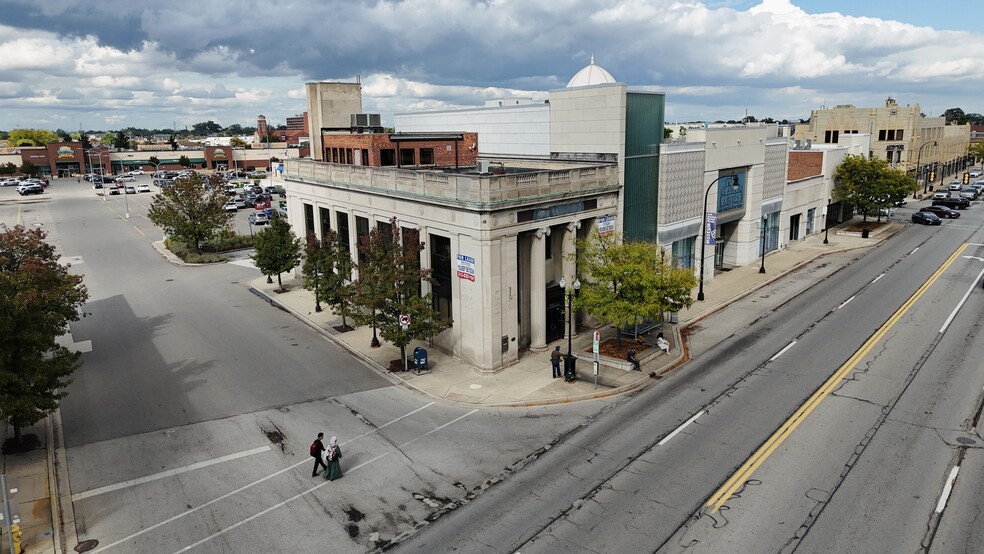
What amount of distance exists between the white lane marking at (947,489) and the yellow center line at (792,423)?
170 inches

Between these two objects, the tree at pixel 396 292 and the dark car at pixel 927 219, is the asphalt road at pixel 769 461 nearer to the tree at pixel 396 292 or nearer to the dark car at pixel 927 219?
the tree at pixel 396 292

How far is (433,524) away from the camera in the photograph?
16562 millimetres

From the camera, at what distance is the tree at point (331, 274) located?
30.4 meters

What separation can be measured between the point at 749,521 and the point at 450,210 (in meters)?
17.4

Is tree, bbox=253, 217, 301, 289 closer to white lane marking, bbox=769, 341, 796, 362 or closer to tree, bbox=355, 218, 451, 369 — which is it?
tree, bbox=355, 218, 451, 369

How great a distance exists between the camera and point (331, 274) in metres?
32.4

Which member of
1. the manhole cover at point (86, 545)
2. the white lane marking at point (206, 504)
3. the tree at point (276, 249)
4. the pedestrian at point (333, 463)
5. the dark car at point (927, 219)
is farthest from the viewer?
the dark car at point (927, 219)

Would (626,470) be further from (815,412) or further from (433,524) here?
(815,412)

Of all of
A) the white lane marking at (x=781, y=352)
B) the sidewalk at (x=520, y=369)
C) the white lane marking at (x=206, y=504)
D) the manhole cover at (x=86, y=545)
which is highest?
the white lane marking at (x=781, y=352)

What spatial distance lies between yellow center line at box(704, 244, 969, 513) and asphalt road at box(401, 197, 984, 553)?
6.2 inches

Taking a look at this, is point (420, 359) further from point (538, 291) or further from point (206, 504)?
point (206, 504)

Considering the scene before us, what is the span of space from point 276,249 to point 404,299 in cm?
1673

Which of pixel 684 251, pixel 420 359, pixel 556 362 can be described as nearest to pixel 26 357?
pixel 420 359

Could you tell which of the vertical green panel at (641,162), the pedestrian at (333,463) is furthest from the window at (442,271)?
the pedestrian at (333,463)
